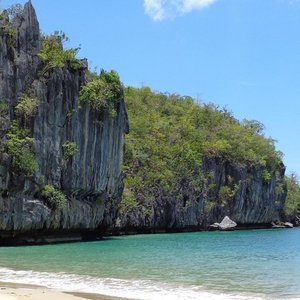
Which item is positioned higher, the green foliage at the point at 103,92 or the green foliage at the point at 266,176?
the green foliage at the point at 103,92

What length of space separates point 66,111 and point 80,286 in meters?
20.4

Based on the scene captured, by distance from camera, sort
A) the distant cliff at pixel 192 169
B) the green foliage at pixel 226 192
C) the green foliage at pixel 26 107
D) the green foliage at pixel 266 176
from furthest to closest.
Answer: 1. the green foliage at pixel 266 176
2. the green foliage at pixel 226 192
3. the distant cliff at pixel 192 169
4. the green foliage at pixel 26 107

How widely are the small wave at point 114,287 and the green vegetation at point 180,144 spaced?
31559mm

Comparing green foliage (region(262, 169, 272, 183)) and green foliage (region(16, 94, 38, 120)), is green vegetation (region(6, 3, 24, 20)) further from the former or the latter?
green foliage (region(262, 169, 272, 183))

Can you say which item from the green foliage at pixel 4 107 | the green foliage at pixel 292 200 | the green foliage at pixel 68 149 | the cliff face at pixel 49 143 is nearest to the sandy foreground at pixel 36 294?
the cliff face at pixel 49 143

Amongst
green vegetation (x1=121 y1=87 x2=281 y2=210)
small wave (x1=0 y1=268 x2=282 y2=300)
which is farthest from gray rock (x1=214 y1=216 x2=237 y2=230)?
small wave (x1=0 y1=268 x2=282 y2=300)

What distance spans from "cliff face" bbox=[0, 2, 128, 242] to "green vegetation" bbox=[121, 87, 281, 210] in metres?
12.1

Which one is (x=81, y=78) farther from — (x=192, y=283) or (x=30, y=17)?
(x=192, y=283)

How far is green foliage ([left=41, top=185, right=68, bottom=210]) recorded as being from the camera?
30241 mm

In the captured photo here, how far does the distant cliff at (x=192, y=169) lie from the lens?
51250mm

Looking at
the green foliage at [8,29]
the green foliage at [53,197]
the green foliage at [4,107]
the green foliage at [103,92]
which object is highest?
the green foliage at [8,29]

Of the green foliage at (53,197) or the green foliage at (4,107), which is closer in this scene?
the green foliage at (4,107)

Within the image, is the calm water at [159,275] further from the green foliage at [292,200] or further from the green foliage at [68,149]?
the green foliage at [292,200]

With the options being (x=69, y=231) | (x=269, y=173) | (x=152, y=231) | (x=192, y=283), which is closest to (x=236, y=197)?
(x=269, y=173)
